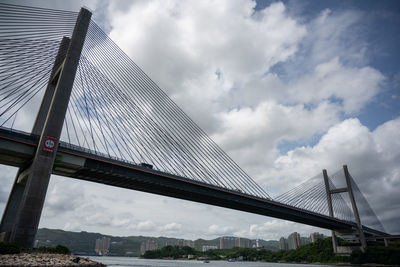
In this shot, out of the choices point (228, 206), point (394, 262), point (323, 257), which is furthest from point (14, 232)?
point (323, 257)

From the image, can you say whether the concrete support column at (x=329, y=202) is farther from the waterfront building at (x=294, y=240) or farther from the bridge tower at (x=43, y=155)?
the waterfront building at (x=294, y=240)

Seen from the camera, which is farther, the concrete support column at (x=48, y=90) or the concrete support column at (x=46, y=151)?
the concrete support column at (x=48, y=90)

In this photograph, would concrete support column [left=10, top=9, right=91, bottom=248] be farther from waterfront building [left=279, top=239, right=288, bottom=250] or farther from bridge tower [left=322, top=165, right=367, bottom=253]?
waterfront building [left=279, top=239, right=288, bottom=250]

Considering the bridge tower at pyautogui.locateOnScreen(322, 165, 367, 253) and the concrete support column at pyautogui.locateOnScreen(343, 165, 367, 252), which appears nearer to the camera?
the concrete support column at pyautogui.locateOnScreen(343, 165, 367, 252)

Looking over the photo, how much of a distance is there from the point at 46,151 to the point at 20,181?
6.46m

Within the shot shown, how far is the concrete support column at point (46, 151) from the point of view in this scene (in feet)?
72.7

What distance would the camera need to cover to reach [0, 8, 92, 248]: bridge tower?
2239cm

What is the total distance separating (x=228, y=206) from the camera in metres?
43.2

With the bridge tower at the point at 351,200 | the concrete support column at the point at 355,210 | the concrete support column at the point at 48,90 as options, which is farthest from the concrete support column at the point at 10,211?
the concrete support column at the point at 355,210

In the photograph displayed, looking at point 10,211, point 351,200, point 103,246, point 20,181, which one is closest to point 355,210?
point 351,200

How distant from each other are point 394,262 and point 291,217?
22567mm

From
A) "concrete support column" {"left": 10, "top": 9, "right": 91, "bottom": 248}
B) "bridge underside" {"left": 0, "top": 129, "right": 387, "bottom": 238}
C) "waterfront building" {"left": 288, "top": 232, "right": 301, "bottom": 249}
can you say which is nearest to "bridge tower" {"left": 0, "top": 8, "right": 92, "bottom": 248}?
"concrete support column" {"left": 10, "top": 9, "right": 91, "bottom": 248}

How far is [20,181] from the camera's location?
27.8 m

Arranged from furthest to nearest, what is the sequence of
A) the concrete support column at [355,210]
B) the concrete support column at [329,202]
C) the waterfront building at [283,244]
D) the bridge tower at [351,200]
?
the waterfront building at [283,244] → the concrete support column at [329,202] → the bridge tower at [351,200] → the concrete support column at [355,210]
